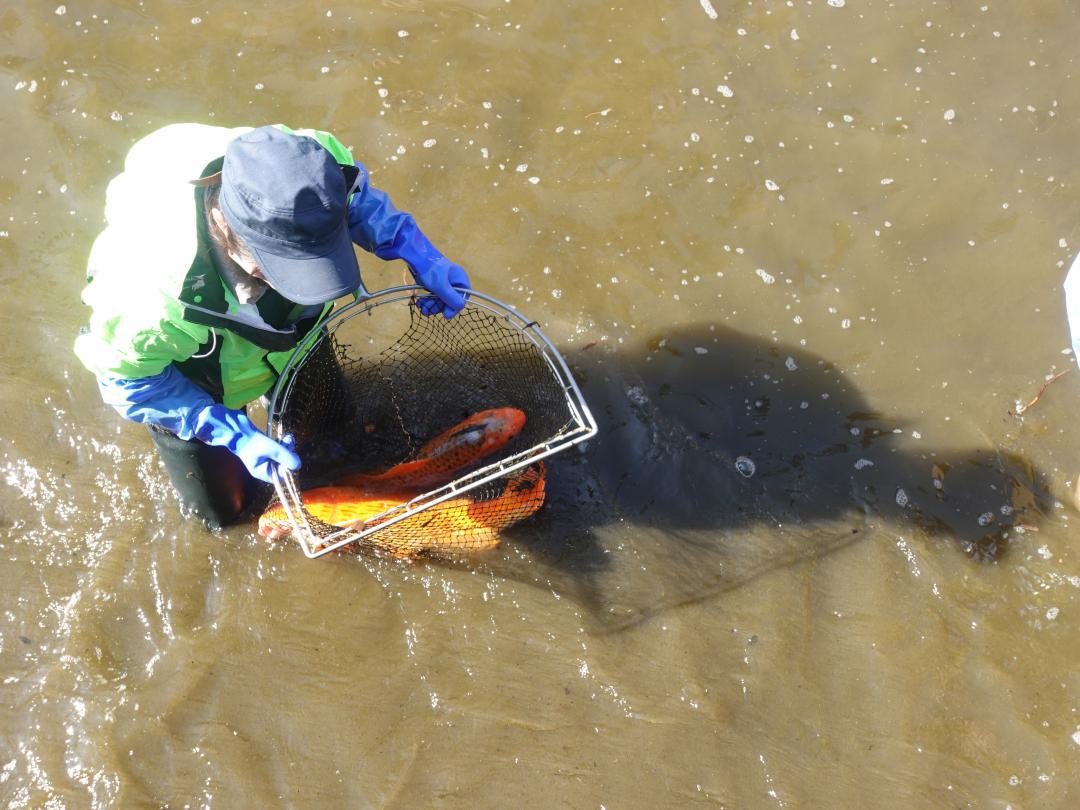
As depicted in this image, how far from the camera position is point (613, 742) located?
3.97m

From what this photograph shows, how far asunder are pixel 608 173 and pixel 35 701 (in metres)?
4.13

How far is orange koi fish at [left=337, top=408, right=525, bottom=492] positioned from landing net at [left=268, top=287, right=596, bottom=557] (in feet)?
0.09

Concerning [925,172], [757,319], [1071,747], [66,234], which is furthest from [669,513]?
[66,234]

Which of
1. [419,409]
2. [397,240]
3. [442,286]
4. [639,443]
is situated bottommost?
[419,409]

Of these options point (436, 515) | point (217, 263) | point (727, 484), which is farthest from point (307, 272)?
point (727, 484)

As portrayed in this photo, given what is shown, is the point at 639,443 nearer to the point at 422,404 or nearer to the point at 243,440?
the point at 422,404

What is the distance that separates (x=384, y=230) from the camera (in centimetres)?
357

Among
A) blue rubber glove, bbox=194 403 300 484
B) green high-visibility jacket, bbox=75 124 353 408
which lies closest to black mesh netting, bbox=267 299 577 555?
blue rubber glove, bbox=194 403 300 484

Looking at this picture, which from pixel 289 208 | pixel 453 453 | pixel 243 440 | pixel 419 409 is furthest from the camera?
pixel 419 409

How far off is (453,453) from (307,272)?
5.31 feet

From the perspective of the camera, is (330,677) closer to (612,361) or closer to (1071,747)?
(612,361)

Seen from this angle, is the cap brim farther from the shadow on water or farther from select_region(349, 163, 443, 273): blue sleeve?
the shadow on water

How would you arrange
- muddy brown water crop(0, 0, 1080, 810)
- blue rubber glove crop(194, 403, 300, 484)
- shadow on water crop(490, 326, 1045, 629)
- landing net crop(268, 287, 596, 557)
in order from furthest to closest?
shadow on water crop(490, 326, 1045, 629), landing net crop(268, 287, 596, 557), muddy brown water crop(0, 0, 1080, 810), blue rubber glove crop(194, 403, 300, 484)

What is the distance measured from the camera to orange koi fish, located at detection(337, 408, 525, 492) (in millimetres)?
4227
